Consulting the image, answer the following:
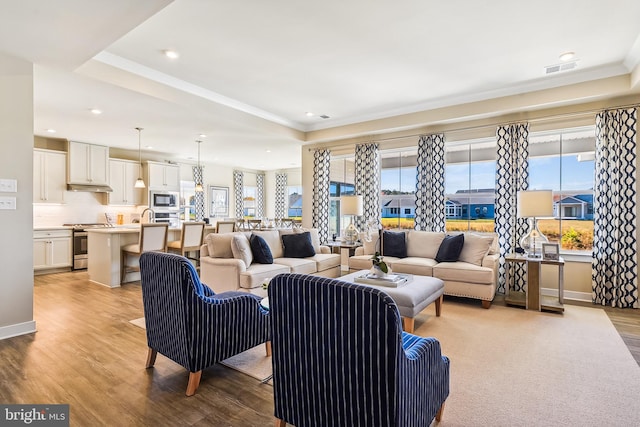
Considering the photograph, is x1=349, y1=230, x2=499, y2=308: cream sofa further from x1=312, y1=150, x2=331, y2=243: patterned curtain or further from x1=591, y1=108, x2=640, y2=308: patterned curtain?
x1=312, y1=150, x2=331, y2=243: patterned curtain

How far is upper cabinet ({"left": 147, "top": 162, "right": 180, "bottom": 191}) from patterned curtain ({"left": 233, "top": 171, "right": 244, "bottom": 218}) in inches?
94.3

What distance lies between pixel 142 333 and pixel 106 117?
12.7 ft

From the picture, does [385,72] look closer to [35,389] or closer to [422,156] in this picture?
[422,156]

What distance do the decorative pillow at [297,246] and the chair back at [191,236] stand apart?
5.97 ft

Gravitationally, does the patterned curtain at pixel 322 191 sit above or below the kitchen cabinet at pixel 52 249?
above

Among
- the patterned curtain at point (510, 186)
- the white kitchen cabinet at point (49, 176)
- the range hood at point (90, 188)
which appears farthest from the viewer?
the range hood at point (90, 188)

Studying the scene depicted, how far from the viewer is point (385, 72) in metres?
4.28

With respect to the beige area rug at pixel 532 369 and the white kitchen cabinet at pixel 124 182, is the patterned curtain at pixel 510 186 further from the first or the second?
the white kitchen cabinet at pixel 124 182

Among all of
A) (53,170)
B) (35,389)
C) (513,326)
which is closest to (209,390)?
(35,389)

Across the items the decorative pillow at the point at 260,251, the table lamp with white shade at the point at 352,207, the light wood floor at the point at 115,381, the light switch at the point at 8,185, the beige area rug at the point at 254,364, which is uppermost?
the light switch at the point at 8,185

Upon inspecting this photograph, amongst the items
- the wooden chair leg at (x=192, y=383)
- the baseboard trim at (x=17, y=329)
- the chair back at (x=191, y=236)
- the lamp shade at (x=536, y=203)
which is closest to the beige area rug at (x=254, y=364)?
the wooden chair leg at (x=192, y=383)

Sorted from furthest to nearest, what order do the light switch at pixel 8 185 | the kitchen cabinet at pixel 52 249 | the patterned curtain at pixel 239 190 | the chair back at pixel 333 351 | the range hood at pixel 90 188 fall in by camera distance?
the patterned curtain at pixel 239 190, the range hood at pixel 90 188, the kitchen cabinet at pixel 52 249, the light switch at pixel 8 185, the chair back at pixel 333 351

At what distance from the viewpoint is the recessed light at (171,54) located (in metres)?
3.66

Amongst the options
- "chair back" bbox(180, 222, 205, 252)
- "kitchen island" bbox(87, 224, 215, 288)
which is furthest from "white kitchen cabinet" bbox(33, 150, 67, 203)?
"chair back" bbox(180, 222, 205, 252)
